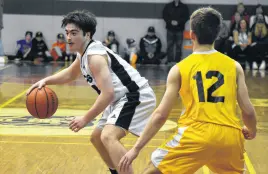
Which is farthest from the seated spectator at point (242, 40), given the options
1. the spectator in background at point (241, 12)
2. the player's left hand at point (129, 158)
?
the player's left hand at point (129, 158)

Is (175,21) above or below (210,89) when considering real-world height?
below

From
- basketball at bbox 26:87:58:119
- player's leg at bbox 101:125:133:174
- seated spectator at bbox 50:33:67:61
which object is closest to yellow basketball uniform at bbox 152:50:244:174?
player's leg at bbox 101:125:133:174

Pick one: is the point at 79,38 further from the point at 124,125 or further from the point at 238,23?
the point at 238,23

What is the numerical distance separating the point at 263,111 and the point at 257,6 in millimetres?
8158

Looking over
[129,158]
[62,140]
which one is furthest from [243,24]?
[129,158]

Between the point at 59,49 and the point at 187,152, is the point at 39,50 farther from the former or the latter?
the point at 187,152

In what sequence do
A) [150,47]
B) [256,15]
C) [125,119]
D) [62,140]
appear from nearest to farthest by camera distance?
[125,119] → [62,140] → [256,15] → [150,47]

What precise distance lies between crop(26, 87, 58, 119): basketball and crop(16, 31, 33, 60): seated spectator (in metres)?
12.0

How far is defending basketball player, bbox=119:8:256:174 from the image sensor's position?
10.9 ft

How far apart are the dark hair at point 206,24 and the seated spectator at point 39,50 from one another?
13.7 meters

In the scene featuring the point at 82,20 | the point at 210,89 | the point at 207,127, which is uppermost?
the point at 82,20

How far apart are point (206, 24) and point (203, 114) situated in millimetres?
555

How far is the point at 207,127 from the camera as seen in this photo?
335cm

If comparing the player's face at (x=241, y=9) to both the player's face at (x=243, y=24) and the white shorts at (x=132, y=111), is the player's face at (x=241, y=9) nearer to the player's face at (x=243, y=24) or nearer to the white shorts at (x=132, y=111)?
the player's face at (x=243, y=24)
